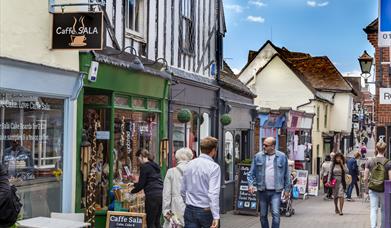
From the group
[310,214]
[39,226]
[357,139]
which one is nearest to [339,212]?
[310,214]

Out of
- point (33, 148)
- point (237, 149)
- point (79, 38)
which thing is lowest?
point (237, 149)

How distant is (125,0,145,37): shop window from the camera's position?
11854 mm

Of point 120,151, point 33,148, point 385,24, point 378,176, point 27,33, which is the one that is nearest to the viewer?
point 27,33

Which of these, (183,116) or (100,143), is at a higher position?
(183,116)

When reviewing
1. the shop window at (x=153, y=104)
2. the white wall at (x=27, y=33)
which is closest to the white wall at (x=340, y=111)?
the shop window at (x=153, y=104)

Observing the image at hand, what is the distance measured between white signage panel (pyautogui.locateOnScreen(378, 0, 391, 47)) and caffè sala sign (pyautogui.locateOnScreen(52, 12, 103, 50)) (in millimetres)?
4473

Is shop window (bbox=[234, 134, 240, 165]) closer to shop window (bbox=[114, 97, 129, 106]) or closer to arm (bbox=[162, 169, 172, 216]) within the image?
shop window (bbox=[114, 97, 129, 106])

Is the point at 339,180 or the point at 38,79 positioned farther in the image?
the point at 339,180

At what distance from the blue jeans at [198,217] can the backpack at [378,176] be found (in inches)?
176

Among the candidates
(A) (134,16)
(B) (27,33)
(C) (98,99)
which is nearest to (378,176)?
(C) (98,99)

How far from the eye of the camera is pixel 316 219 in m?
15.8

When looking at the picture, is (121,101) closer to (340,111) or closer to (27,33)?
(27,33)

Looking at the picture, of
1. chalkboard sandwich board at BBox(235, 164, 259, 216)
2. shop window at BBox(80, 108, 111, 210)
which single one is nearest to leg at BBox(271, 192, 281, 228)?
shop window at BBox(80, 108, 111, 210)

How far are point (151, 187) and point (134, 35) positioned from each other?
297 cm
